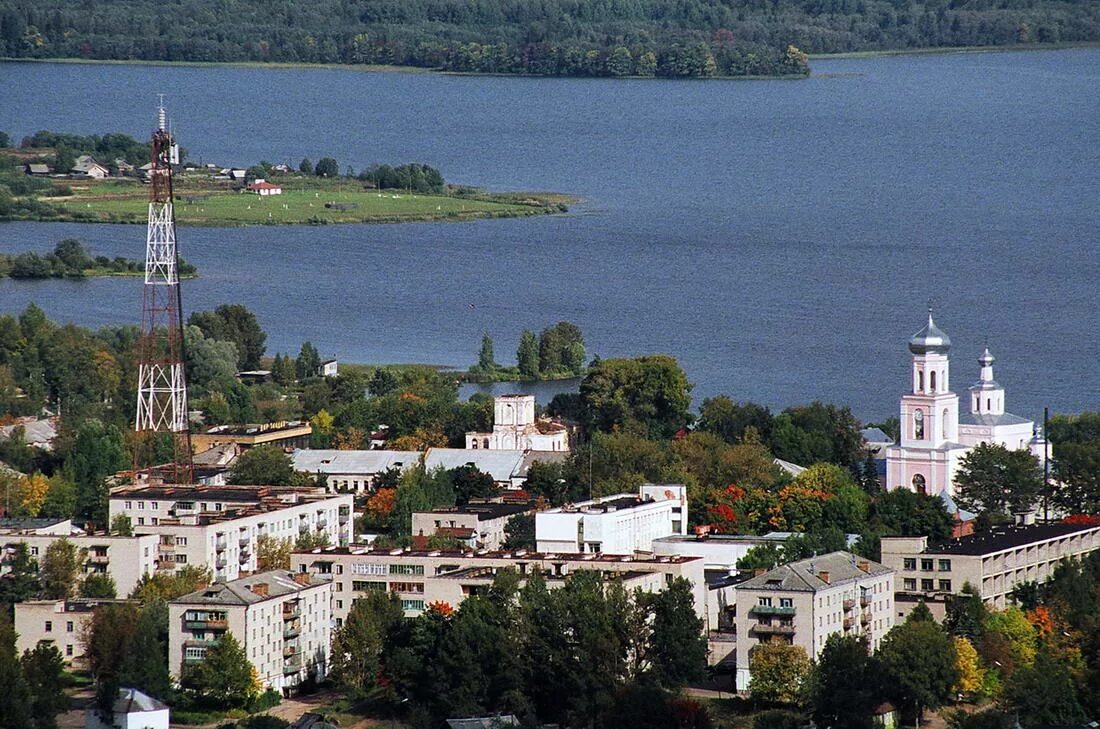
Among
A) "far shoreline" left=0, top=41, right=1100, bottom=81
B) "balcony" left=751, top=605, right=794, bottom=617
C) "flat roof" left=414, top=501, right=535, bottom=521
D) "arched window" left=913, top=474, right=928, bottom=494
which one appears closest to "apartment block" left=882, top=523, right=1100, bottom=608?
"balcony" left=751, top=605, right=794, bottom=617

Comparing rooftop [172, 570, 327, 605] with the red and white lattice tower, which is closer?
rooftop [172, 570, 327, 605]

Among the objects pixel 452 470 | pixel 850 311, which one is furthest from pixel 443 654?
pixel 850 311

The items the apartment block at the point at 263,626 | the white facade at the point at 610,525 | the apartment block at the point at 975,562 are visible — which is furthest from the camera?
the white facade at the point at 610,525

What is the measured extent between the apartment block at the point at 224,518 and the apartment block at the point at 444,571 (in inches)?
36.0

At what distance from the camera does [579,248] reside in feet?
175

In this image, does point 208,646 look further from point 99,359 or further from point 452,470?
Answer: point 99,359

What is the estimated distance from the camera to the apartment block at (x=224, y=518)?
24.6 metres

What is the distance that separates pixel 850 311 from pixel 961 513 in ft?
56.4

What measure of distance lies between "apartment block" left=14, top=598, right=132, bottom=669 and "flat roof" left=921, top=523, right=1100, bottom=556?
6.09m

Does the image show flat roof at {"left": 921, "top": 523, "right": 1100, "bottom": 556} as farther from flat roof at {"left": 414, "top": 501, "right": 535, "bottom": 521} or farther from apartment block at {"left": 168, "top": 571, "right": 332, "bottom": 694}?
apartment block at {"left": 168, "top": 571, "right": 332, "bottom": 694}

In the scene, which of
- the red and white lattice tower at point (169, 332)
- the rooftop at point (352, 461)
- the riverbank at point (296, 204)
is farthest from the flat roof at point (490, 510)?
the riverbank at point (296, 204)

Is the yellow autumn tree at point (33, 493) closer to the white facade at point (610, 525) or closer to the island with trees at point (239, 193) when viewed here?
the white facade at point (610, 525)

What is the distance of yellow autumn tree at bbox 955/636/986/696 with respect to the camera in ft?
71.4

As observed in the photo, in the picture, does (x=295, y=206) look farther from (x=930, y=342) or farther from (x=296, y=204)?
(x=930, y=342)
